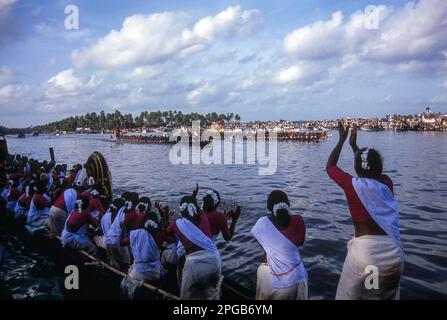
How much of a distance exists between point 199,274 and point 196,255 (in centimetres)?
33

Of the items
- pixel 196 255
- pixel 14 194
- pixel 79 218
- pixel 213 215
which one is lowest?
pixel 14 194

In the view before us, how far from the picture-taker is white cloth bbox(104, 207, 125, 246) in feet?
29.6

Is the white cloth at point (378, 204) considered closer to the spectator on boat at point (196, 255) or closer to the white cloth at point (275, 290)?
the white cloth at point (275, 290)

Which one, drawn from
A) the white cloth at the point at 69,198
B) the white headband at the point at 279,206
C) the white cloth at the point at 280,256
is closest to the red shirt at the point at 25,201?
the white cloth at the point at 69,198

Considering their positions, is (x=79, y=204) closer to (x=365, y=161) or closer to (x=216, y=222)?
(x=216, y=222)

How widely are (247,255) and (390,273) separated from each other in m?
9.01


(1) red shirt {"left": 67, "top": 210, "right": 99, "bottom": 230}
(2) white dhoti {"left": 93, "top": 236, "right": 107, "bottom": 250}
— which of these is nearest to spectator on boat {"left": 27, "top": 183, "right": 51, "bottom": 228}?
(2) white dhoti {"left": 93, "top": 236, "right": 107, "bottom": 250}

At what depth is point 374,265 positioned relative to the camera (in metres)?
4.82

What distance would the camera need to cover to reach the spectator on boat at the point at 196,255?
6379 millimetres

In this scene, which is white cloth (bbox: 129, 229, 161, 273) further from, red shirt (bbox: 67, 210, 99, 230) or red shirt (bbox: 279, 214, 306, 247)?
red shirt (bbox: 279, 214, 306, 247)

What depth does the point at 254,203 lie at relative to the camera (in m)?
22.4

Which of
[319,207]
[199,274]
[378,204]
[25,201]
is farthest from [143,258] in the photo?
[319,207]

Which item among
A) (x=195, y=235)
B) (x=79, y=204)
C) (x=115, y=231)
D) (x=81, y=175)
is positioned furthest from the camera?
(x=81, y=175)

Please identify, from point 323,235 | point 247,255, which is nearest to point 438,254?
point 323,235
